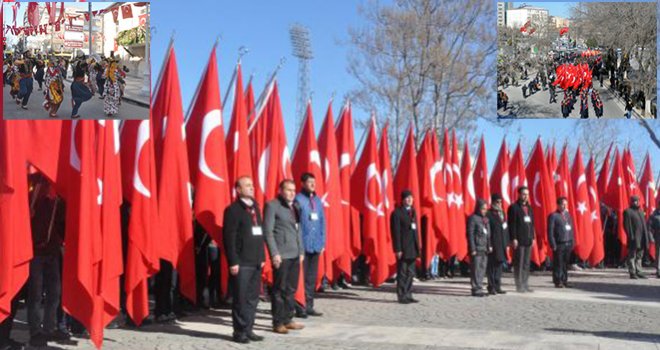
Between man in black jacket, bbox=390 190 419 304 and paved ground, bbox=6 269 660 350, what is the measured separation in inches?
11.6

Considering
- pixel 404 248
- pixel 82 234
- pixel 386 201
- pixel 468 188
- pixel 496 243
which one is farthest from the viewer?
pixel 468 188

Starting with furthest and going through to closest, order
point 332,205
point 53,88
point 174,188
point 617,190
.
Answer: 1. point 617,190
2. point 332,205
3. point 174,188
4. point 53,88

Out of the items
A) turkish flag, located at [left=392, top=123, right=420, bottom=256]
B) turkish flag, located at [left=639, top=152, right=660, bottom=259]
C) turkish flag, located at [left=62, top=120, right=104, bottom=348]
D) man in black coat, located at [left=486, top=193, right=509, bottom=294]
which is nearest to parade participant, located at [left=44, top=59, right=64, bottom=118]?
turkish flag, located at [left=62, top=120, right=104, bottom=348]

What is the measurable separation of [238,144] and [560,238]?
274 inches

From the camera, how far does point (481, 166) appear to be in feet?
70.0

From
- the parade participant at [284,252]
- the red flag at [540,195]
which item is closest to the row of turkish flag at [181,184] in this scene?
the red flag at [540,195]

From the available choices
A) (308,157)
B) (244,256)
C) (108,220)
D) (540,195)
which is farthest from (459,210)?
(108,220)

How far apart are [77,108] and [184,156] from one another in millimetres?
2909

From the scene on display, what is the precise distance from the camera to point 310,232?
Result: 11789 mm

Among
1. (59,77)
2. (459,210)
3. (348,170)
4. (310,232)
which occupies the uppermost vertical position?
(59,77)

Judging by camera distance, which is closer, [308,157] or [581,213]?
[308,157]

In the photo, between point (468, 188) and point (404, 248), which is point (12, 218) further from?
point (468, 188)

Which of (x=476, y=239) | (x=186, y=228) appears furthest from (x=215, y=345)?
(x=476, y=239)

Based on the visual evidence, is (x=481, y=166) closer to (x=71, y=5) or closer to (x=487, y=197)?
(x=487, y=197)
